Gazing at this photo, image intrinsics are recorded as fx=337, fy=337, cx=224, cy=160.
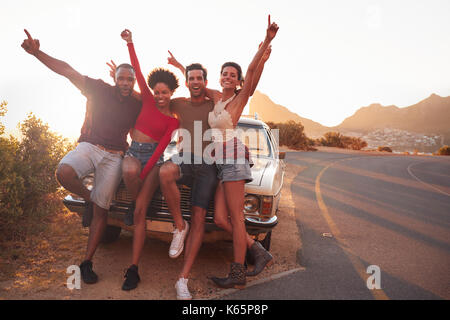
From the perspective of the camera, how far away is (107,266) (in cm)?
372

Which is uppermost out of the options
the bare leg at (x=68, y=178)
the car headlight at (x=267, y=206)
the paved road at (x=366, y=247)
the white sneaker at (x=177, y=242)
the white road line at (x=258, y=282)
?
the bare leg at (x=68, y=178)

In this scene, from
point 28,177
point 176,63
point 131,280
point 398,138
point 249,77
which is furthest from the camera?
point 398,138

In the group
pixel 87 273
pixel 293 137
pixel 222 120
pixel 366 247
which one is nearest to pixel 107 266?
pixel 87 273

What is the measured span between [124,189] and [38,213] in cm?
202

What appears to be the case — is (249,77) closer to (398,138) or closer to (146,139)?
(146,139)

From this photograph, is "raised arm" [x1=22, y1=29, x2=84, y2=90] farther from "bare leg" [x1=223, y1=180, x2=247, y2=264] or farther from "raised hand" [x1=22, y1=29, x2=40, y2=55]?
"bare leg" [x1=223, y1=180, x2=247, y2=264]

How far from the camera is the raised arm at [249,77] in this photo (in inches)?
130

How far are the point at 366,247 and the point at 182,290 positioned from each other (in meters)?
3.04

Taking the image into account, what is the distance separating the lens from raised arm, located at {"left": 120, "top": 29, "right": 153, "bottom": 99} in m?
3.62

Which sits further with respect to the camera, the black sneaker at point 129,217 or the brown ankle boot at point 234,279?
the black sneaker at point 129,217

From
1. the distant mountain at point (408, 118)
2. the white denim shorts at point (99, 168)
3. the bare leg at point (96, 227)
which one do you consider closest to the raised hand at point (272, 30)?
the white denim shorts at point (99, 168)

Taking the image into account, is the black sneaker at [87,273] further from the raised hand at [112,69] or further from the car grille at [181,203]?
the raised hand at [112,69]

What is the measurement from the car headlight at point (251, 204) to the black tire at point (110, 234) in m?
1.84

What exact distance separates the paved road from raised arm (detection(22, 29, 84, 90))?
2.72 meters
